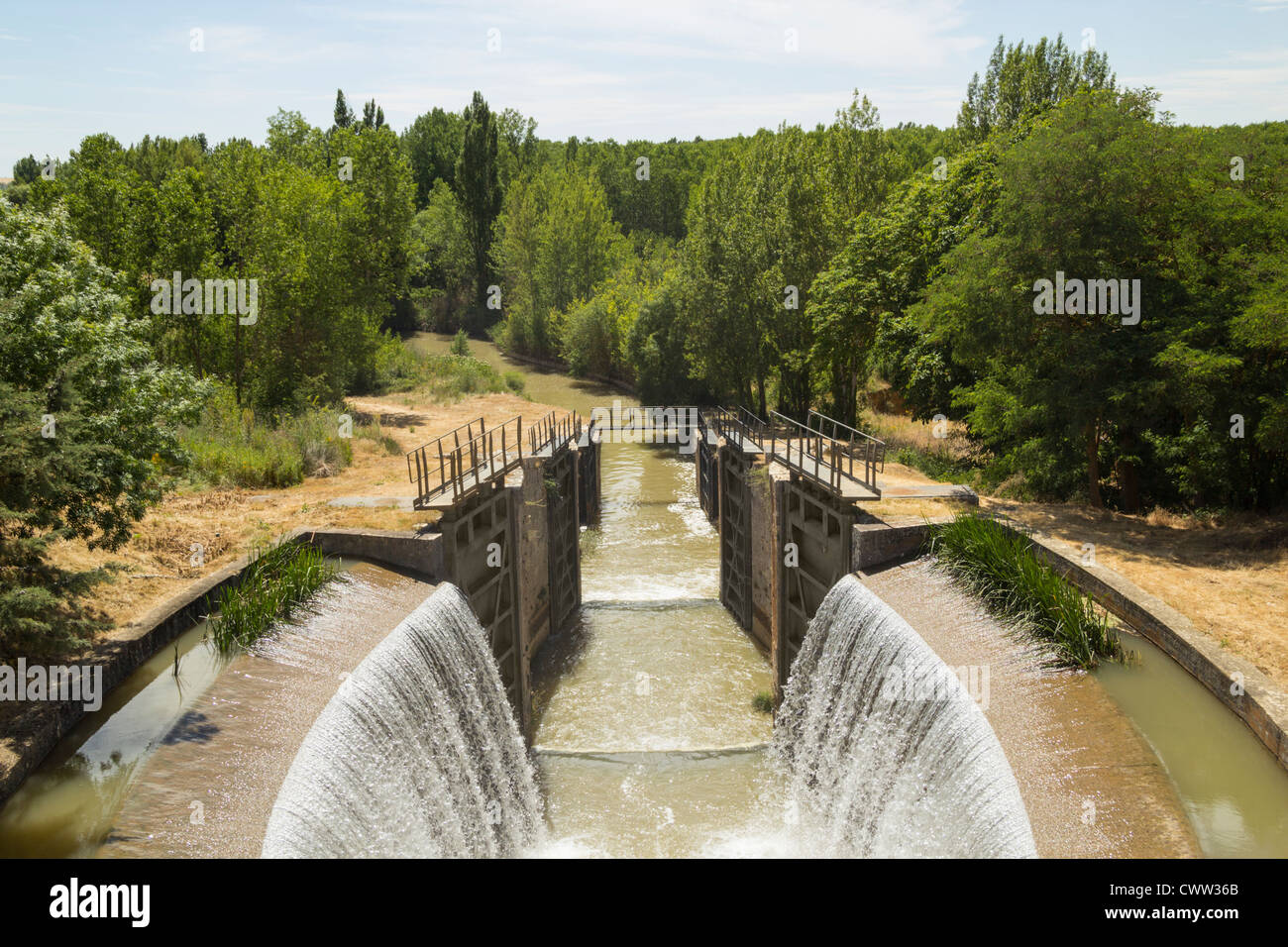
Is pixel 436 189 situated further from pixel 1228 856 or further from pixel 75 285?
pixel 1228 856

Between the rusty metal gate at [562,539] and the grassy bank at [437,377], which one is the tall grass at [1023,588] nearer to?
the rusty metal gate at [562,539]

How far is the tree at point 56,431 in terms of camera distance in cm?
888

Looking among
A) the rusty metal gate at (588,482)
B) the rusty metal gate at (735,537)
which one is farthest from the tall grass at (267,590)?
the rusty metal gate at (588,482)

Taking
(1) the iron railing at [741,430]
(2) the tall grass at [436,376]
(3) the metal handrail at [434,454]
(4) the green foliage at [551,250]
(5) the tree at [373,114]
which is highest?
(5) the tree at [373,114]

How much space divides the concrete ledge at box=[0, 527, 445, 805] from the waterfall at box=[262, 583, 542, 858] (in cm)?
87

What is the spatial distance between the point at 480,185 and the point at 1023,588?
67.1 m

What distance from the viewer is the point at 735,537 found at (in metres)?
22.8

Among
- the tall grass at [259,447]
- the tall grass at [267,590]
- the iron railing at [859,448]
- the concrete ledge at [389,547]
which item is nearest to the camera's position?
the tall grass at [267,590]

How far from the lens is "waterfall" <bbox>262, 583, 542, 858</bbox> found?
8.51 meters

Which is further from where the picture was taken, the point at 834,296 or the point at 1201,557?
the point at 834,296

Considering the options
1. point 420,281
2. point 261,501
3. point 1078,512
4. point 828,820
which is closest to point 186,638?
point 261,501

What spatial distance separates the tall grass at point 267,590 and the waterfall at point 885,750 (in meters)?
7.44

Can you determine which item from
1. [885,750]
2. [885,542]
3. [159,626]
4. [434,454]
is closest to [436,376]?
[434,454]

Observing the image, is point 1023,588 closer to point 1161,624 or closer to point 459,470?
point 1161,624
